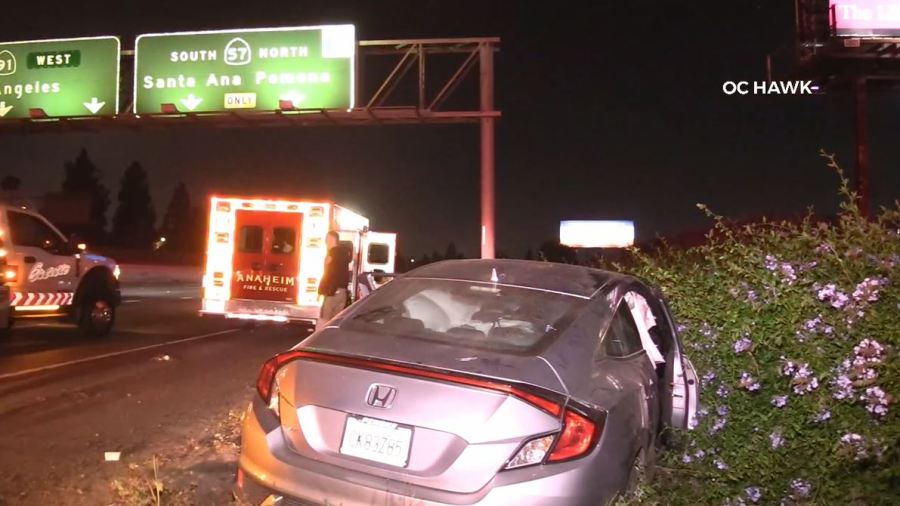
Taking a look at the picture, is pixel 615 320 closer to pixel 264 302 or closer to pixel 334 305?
pixel 334 305

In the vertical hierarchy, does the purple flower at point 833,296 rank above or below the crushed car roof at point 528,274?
below

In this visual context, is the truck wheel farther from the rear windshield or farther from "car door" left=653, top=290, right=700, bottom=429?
"car door" left=653, top=290, right=700, bottom=429

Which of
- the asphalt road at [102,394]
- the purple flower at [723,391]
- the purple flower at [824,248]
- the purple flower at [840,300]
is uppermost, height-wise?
the purple flower at [824,248]

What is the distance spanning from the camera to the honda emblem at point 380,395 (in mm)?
3270

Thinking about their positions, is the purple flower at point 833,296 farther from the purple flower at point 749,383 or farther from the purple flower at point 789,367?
the purple flower at point 749,383

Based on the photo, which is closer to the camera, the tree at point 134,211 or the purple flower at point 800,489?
the purple flower at point 800,489

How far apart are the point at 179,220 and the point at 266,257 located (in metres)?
92.7

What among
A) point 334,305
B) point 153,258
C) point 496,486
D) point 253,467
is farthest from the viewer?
point 153,258

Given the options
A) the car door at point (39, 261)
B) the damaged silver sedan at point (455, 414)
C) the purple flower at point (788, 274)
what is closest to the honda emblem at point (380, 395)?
the damaged silver sedan at point (455, 414)

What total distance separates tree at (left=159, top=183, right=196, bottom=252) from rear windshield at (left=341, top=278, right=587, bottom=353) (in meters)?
99.2

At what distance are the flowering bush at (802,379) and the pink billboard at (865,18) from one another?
1308 cm

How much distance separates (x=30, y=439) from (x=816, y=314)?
612 centimetres

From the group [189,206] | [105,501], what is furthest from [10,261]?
[189,206]

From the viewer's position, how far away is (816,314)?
4.26 m
